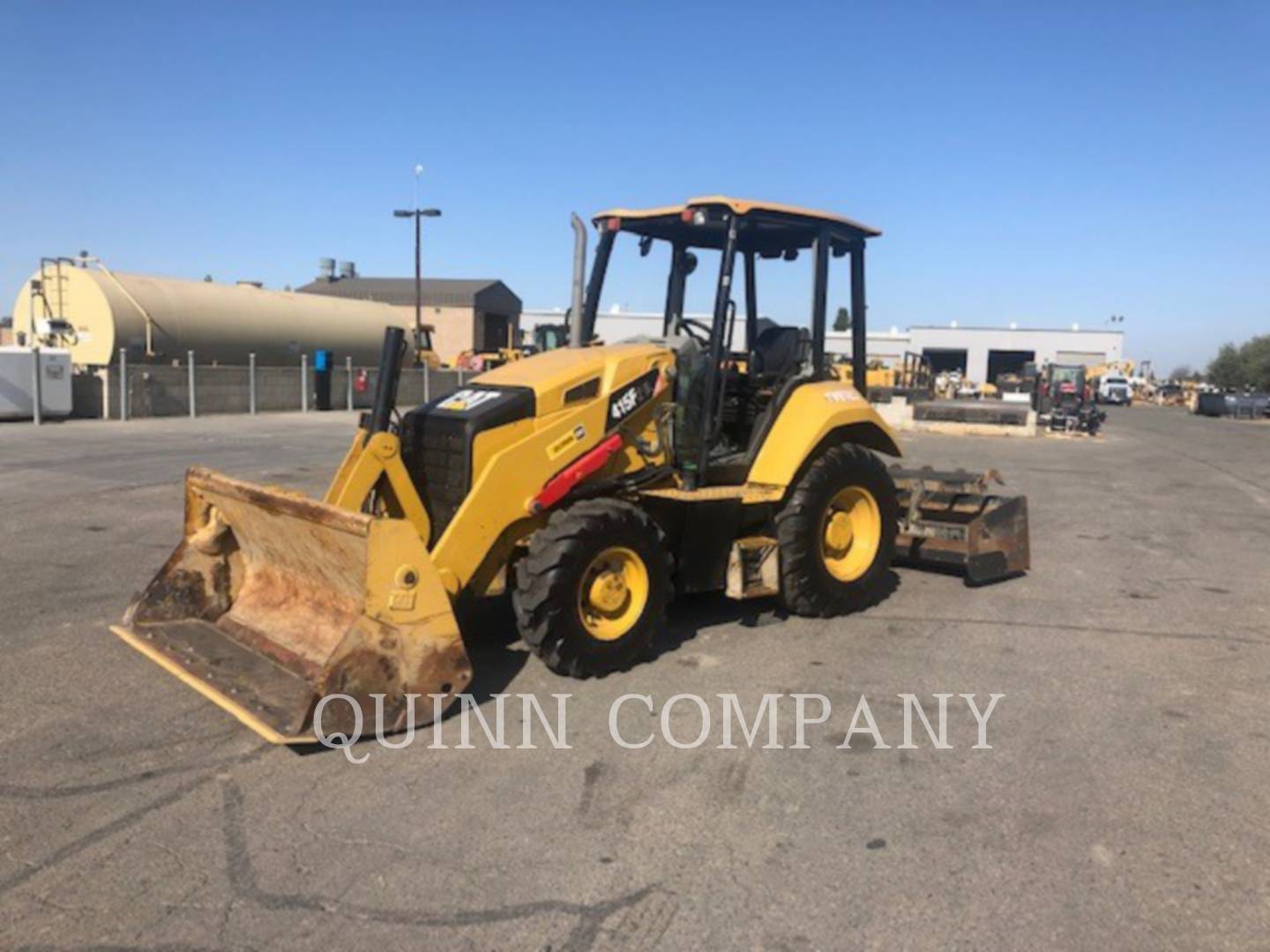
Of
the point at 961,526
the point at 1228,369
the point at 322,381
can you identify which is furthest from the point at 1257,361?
the point at 961,526

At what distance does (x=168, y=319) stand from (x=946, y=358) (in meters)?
70.6

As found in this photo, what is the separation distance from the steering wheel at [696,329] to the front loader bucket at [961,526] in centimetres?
240

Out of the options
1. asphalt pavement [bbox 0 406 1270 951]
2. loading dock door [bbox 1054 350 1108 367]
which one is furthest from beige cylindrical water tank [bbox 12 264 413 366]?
loading dock door [bbox 1054 350 1108 367]

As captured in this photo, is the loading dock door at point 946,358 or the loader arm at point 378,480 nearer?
the loader arm at point 378,480

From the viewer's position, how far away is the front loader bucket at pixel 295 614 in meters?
4.12

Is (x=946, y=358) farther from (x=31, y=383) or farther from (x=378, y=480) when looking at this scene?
(x=378, y=480)

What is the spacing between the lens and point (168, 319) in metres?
25.5

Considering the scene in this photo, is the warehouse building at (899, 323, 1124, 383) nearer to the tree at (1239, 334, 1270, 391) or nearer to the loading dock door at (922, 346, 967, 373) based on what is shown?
the loading dock door at (922, 346, 967, 373)

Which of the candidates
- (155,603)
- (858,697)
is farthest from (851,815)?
(155,603)

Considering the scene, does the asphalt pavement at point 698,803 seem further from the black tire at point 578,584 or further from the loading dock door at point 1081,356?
the loading dock door at point 1081,356

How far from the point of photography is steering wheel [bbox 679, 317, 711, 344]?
6.26 m

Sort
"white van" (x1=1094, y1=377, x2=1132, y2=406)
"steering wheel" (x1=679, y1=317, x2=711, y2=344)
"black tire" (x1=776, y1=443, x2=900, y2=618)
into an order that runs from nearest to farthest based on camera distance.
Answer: "black tire" (x1=776, y1=443, x2=900, y2=618), "steering wheel" (x1=679, y1=317, x2=711, y2=344), "white van" (x1=1094, y1=377, x2=1132, y2=406)

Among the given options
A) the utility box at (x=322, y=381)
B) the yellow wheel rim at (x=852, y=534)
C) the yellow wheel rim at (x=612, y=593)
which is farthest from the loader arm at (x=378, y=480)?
the utility box at (x=322, y=381)

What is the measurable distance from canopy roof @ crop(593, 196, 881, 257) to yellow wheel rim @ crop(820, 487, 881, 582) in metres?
1.81
